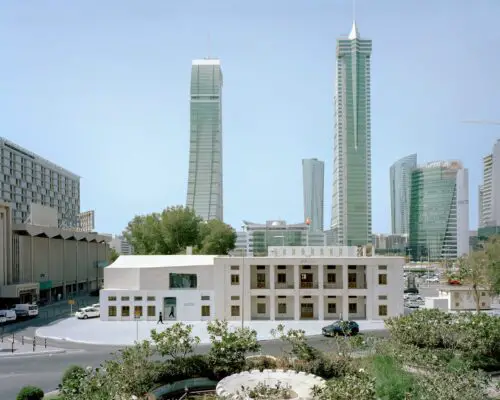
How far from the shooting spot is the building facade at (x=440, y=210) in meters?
164

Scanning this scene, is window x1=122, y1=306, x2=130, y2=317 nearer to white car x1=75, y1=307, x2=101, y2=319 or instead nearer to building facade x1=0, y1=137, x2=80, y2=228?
white car x1=75, y1=307, x2=101, y2=319

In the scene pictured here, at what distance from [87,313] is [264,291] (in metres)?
17.3

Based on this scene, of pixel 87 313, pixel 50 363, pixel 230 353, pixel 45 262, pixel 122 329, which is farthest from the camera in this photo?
pixel 45 262

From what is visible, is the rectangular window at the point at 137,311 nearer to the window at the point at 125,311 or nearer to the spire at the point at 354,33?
the window at the point at 125,311

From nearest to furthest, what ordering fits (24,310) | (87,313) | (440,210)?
(24,310) → (87,313) → (440,210)

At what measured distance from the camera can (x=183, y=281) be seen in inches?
1783

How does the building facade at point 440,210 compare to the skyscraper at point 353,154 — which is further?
the skyscraper at point 353,154

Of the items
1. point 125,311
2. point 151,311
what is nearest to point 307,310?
point 151,311

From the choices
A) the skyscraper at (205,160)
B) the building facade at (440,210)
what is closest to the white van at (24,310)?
the skyscraper at (205,160)

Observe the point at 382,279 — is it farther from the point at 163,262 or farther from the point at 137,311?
the point at 137,311

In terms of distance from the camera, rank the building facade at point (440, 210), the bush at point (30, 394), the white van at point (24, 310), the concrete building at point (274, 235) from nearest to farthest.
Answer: the bush at point (30, 394)
the white van at point (24, 310)
the building facade at point (440, 210)
the concrete building at point (274, 235)

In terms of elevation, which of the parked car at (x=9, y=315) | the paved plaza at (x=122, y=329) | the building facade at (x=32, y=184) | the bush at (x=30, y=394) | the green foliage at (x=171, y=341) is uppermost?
the building facade at (x=32, y=184)

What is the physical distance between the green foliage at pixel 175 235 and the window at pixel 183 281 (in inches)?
1173

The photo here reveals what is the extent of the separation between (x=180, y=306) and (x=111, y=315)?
658 centimetres
